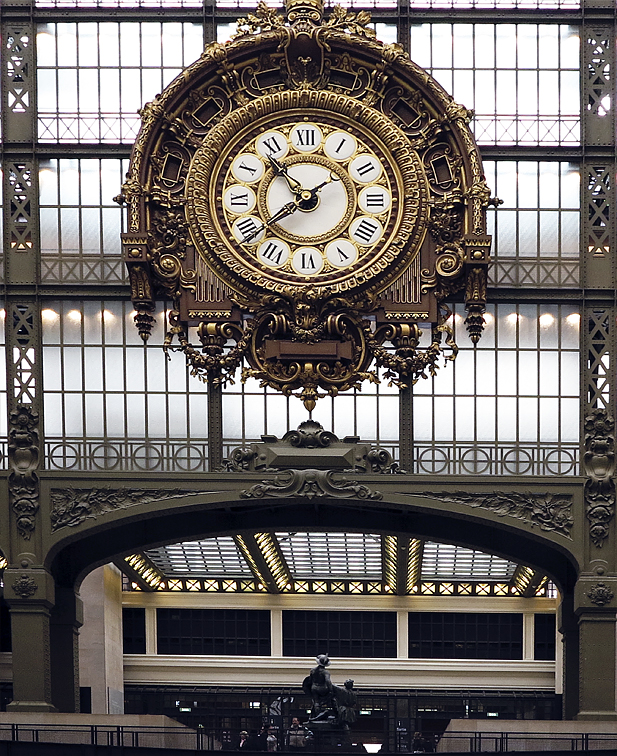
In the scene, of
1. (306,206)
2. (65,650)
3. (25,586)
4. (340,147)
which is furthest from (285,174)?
(65,650)

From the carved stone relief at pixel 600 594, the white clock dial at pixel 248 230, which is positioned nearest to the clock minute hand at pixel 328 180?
the white clock dial at pixel 248 230

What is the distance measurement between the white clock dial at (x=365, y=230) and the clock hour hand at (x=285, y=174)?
1.84 meters

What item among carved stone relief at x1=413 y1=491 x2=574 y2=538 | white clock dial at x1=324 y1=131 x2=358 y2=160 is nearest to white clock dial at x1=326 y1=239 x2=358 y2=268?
white clock dial at x1=324 y1=131 x2=358 y2=160

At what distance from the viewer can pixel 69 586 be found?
161ft

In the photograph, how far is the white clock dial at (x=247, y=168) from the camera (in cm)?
4675

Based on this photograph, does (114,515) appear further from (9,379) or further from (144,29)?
(144,29)

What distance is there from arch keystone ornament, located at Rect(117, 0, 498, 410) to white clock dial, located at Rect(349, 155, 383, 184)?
1.6 inches

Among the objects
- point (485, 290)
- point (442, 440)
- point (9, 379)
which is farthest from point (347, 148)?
point (9, 379)

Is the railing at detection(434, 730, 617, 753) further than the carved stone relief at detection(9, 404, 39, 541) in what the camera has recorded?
No

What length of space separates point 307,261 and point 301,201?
66.5 inches

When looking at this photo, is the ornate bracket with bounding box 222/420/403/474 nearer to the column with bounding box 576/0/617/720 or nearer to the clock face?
the clock face

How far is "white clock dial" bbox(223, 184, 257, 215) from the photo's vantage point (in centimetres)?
4669

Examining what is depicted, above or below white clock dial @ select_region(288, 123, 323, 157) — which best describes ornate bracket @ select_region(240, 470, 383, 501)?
below

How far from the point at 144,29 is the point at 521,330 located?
13927mm
